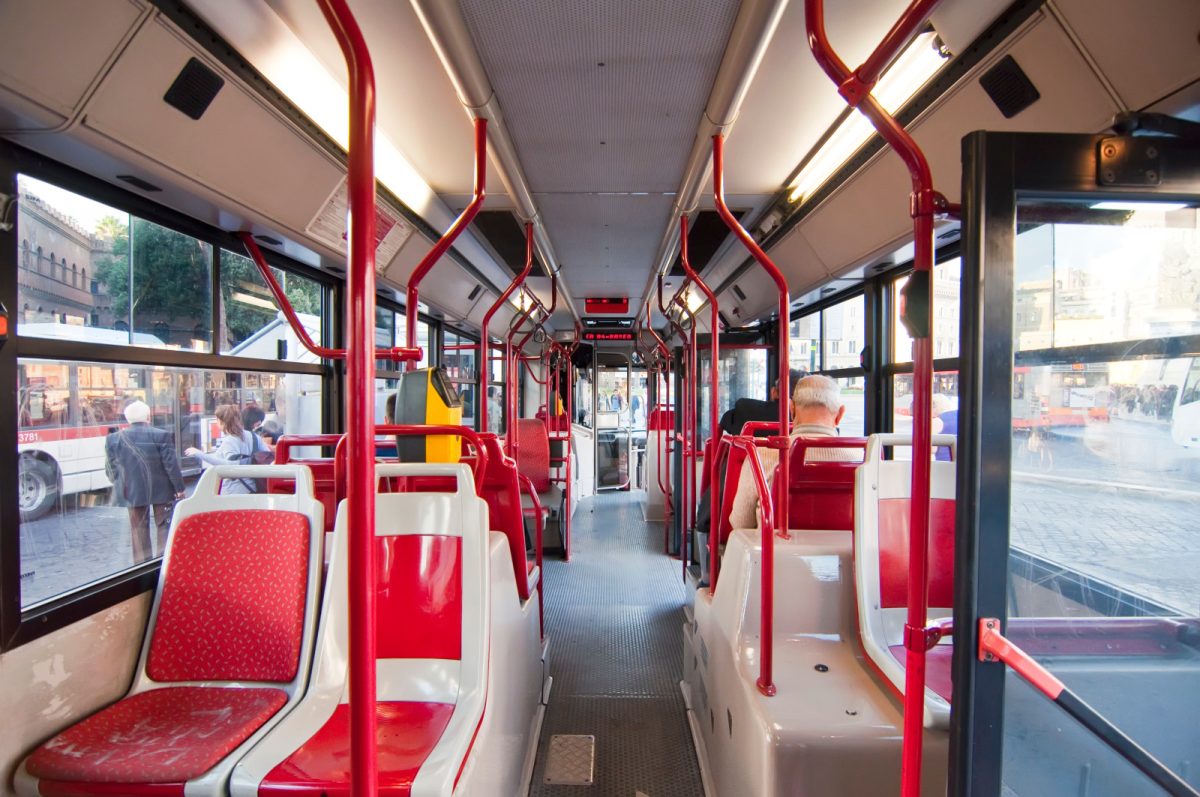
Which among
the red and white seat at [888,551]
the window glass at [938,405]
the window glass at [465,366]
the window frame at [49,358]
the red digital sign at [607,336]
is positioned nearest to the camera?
the window frame at [49,358]

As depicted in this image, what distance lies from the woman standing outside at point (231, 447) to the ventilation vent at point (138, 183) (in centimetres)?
102

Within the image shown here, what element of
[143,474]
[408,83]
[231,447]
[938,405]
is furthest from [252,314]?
[938,405]

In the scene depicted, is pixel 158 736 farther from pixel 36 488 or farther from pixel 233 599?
pixel 36 488

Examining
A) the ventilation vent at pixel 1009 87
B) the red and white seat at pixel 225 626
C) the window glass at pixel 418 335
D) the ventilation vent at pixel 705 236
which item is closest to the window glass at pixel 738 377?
the ventilation vent at pixel 705 236

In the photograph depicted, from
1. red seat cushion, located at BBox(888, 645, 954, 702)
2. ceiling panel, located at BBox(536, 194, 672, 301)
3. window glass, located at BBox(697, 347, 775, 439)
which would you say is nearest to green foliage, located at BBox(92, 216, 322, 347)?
ceiling panel, located at BBox(536, 194, 672, 301)

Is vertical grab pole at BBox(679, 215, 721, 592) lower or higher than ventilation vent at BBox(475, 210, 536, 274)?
Result: lower

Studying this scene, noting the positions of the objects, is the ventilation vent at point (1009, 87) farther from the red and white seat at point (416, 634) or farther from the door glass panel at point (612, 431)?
the door glass panel at point (612, 431)

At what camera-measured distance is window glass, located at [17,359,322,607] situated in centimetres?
170

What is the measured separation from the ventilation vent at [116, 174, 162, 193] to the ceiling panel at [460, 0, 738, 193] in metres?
1.23

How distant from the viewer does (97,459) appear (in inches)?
77.5

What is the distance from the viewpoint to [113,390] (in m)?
1.96

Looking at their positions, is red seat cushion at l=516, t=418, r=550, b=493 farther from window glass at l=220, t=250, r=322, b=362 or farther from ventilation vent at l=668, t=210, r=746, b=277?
window glass at l=220, t=250, r=322, b=362

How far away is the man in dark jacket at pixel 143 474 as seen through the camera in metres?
2.06

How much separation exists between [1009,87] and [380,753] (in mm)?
2680
